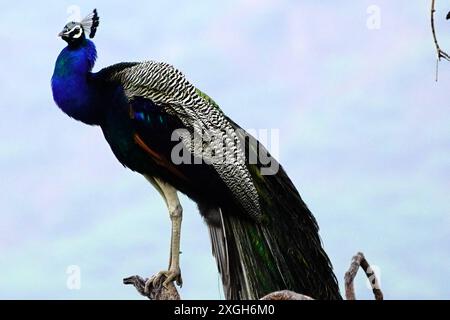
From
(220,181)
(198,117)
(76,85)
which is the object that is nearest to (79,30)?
(76,85)

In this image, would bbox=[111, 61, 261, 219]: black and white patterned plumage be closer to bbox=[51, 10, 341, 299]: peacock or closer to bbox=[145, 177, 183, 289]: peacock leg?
bbox=[51, 10, 341, 299]: peacock

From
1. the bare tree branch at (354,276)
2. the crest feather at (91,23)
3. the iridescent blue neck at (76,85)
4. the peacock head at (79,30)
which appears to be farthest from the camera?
the crest feather at (91,23)

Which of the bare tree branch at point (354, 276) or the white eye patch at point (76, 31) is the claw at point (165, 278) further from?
the white eye patch at point (76, 31)

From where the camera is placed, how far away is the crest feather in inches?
312

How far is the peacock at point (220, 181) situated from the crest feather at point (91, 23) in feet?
2.24

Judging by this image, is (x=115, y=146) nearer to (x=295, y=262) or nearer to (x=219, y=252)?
(x=219, y=252)

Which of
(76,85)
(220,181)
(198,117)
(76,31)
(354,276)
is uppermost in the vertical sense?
(76,31)

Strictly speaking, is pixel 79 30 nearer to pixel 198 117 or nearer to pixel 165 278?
pixel 198 117

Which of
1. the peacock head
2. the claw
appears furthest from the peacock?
the peacock head

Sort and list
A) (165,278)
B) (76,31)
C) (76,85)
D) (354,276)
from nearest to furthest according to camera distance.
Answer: (354,276)
(165,278)
(76,85)
(76,31)

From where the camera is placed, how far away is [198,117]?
7.25 meters

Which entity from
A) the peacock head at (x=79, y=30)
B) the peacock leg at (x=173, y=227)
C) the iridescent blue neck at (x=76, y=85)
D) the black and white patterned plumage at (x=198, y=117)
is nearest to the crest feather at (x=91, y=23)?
the peacock head at (x=79, y=30)

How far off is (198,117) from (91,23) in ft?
5.06

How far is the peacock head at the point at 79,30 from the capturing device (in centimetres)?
783
